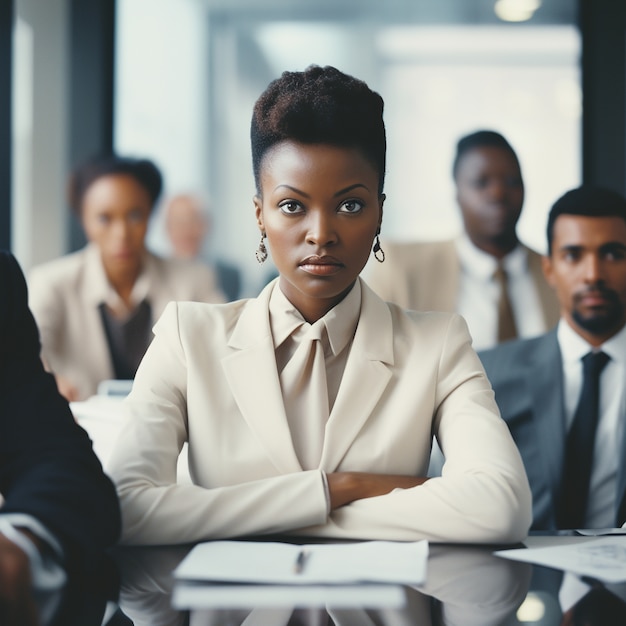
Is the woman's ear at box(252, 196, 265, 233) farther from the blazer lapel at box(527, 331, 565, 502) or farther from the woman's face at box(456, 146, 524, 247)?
the woman's face at box(456, 146, 524, 247)

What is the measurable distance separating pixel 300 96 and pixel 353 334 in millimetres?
475

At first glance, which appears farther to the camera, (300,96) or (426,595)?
(300,96)

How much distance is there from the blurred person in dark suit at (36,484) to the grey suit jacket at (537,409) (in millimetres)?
1483

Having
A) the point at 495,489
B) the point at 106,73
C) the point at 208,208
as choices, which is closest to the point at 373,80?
the point at 208,208

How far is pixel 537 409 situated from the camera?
2.61 metres

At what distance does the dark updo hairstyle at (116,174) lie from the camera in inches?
192

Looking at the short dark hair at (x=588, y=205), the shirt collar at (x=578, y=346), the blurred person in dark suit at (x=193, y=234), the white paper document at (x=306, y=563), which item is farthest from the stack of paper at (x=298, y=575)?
the blurred person in dark suit at (x=193, y=234)

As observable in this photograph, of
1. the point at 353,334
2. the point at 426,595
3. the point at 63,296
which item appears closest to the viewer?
the point at 426,595

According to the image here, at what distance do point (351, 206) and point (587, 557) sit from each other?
0.73 metres

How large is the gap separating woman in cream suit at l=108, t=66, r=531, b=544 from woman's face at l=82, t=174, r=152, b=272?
2987mm

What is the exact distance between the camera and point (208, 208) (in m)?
5.87

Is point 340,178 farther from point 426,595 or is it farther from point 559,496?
point 559,496

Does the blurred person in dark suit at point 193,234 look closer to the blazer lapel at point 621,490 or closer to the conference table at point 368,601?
the blazer lapel at point 621,490

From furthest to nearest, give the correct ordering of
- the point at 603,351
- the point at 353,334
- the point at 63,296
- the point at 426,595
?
the point at 63,296
the point at 603,351
the point at 353,334
the point at 426,595
